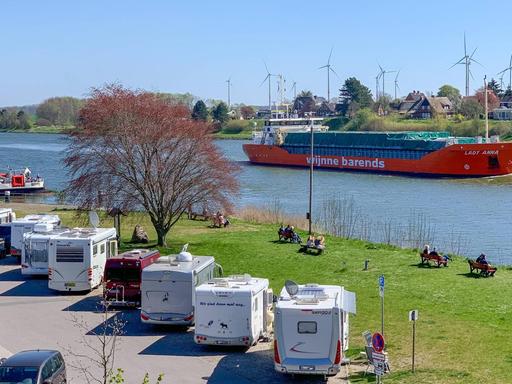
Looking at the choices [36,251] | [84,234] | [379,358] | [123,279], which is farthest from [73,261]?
[379,358]

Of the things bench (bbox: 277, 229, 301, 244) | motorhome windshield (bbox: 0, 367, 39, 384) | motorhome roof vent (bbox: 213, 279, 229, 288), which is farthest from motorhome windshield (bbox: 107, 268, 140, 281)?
bench (bbox: 277, 229, 301, 244)

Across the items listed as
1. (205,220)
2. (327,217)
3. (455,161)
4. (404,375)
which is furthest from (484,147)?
(404,375)

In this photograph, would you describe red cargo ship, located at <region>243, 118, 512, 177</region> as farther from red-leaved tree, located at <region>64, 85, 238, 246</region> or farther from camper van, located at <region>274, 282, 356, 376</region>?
camper van, located at <region>274, 282, 356, 376</region>

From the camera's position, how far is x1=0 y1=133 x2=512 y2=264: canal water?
4453 centimetres

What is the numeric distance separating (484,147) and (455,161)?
351cm

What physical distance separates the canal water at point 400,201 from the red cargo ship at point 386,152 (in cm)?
315

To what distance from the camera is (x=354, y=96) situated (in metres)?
192

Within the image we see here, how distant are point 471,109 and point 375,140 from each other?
2247 inches

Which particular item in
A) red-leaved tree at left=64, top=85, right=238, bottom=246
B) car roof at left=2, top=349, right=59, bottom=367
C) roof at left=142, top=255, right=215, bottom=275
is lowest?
car roof at left=2, top=349, right=59, bottom=367

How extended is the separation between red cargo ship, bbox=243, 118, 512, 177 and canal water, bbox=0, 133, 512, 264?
10.3 ft

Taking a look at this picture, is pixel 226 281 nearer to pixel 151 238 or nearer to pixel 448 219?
pixel 151 238

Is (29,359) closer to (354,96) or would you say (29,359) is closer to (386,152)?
(386,152)

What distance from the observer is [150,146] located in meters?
35.4

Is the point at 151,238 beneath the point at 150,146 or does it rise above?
beneath
